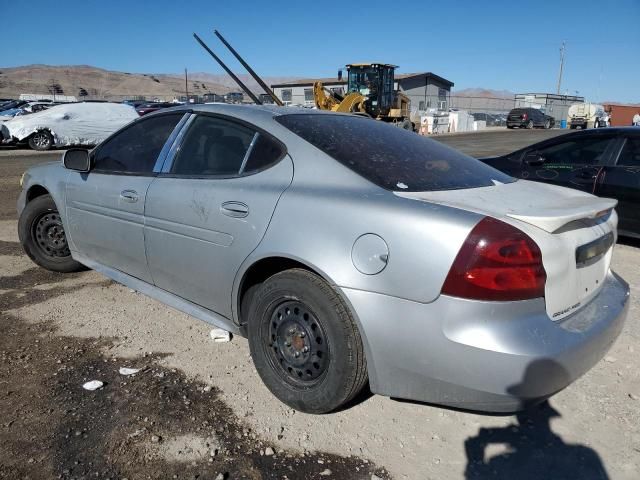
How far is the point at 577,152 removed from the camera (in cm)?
612

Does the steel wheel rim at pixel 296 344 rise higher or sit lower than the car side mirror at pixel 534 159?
lower

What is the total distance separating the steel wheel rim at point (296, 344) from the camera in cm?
248

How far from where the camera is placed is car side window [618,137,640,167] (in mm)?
5633

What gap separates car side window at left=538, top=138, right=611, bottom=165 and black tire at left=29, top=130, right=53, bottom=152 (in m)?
16.3

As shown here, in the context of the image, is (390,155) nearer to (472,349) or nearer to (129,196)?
(472,349)

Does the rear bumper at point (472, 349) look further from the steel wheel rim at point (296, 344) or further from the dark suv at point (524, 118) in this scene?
the dark suv at point (524, 118)

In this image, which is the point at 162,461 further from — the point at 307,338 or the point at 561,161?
the point at 561,161

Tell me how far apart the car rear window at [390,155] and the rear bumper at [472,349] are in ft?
2.11

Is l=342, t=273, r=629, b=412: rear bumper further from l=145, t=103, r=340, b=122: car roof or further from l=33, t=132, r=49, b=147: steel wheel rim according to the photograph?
l=33, t=132, r=49, b=147: steel wheel rim

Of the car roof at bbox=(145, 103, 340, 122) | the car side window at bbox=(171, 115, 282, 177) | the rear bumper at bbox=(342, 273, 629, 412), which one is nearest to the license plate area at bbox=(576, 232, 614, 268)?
the rear bumper at bbox=(342, 273, 629, 412)

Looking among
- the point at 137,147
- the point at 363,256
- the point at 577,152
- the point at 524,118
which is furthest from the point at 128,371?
the point at 524,118

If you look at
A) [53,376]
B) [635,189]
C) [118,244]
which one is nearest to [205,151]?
[118,244]

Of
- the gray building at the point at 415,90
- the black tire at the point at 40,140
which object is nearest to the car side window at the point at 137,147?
the black tire at the point at 40,140

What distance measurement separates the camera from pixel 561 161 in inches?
244
